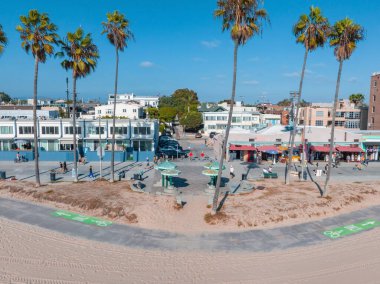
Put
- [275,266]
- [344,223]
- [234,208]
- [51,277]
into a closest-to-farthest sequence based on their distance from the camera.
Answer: [51,277]
[275,266]
[344,223]
[234,208]

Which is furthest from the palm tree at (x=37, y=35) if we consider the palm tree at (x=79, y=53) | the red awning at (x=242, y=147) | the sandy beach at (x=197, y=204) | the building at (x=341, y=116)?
the building at (x=341, y=116)

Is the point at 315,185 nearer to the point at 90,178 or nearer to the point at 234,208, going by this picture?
the point at 234,208

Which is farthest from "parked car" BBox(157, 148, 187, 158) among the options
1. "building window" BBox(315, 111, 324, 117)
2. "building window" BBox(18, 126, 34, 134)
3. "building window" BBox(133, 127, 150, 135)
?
"building window" BBox(315, 111, 324, 117)

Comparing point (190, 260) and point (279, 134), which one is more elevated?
point (279, 134)

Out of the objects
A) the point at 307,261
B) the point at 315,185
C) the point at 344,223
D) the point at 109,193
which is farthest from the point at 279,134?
the point at 307,261

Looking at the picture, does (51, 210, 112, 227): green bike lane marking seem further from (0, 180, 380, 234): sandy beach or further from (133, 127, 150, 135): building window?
(133, 127, 150, 135): building window

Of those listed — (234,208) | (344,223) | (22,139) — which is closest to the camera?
(344,223)
